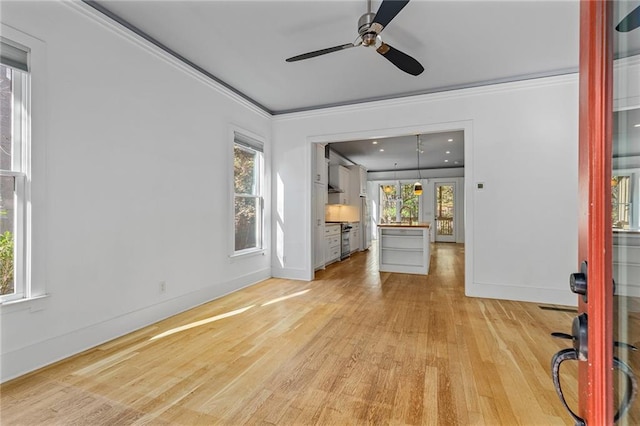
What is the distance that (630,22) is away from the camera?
63 centimetres

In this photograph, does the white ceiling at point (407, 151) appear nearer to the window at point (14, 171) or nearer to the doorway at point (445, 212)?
the doorway at point (445, 212)

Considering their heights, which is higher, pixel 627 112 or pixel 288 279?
pixel 627 112

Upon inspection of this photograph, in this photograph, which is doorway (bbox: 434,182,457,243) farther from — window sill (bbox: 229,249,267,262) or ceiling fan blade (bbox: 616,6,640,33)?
ceiling fan blade (bbox: 616,6,640,33)

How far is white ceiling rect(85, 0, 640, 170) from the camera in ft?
7.94

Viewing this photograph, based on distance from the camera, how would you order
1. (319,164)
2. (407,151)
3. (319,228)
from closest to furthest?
1. (319,164)
2. (319,228)
3. (407,151)

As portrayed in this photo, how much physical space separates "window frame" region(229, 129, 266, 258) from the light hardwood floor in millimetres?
1074

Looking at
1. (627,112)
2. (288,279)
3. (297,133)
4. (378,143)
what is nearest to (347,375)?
(627,112)

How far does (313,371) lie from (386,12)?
2580 mm

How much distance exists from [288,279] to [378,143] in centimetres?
391

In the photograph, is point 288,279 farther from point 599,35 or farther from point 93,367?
point 599,35

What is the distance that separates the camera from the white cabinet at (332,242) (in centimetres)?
604

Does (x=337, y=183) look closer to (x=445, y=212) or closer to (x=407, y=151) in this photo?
(x=407, y=151)

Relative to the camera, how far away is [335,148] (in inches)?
286

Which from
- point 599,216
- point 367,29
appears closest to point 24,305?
point 599,216
